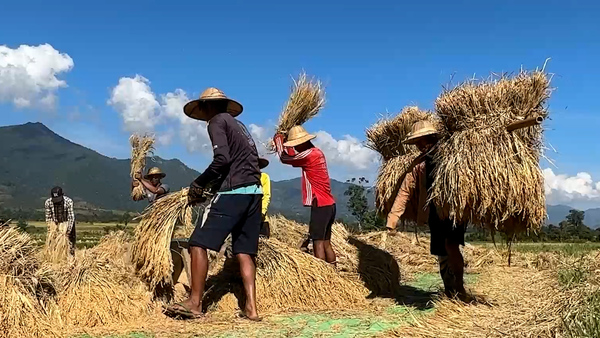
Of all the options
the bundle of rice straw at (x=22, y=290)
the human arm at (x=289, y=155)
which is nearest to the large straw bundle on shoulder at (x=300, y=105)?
the human arm at (x=289, y=155)

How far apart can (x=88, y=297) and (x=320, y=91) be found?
3695mm

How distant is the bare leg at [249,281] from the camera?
16.2ft

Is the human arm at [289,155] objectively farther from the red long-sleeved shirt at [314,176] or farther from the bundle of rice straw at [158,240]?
the bundle of rice straw at [158,240]

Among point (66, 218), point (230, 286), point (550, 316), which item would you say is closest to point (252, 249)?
point (230, 286)

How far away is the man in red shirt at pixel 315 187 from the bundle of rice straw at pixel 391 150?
75 centimetres

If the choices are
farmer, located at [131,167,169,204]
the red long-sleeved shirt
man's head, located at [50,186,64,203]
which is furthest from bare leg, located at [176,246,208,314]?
man's head, located at [50,186,64,203]

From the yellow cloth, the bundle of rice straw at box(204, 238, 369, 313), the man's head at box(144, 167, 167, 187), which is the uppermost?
the man's head at box(144, 167, 167, 187)

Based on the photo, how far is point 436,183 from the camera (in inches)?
195

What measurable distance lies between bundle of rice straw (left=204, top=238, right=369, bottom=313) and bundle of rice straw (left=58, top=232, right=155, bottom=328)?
678 millimetres

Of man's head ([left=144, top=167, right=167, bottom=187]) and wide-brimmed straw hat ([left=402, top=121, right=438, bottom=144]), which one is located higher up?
wide-brimmed straw hat ([left=402, top=121, right=438, bottom=144])

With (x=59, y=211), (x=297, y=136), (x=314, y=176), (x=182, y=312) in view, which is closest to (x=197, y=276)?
(x=182, y=312)

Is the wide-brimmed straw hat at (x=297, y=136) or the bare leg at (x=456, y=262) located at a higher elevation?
the wide-brimmed straw hat at (x=297, y=136)

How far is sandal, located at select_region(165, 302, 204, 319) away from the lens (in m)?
4.80

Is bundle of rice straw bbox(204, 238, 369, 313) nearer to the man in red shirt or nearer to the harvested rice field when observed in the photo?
the harvested rice field
